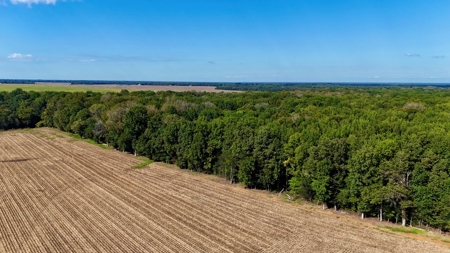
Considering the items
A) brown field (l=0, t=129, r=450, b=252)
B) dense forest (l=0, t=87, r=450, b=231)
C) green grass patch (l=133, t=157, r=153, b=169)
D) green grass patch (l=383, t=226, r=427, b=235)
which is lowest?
green grass patch (l=383, t=226, r=427, b=235)

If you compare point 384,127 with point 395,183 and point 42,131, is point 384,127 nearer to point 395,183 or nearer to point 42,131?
point 395,183

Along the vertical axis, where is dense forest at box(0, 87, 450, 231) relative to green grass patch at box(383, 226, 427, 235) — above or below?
above

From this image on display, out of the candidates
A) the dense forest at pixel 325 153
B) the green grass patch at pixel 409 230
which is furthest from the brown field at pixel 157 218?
the dense forest at pixel 325 153

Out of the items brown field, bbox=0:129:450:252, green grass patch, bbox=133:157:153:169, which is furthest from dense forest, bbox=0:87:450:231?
brown field, bbox=0:129:450:252

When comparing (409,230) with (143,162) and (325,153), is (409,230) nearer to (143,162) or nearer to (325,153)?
(325,153)

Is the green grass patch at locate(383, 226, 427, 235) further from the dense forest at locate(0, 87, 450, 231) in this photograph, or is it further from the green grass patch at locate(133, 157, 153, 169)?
the green grass patch at locate(133, 157, 153, 169)

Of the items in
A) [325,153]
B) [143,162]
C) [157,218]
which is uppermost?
[325,153]

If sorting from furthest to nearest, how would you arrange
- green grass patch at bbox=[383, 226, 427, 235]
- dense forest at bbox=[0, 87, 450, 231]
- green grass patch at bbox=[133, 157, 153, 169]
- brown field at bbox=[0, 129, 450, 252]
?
green grass patch at bbox=[133, 157, 153, 169], dense forest at bbox=[0, 87, 450, 231], green grass patch at bbox=[383, 226, 427, 235], brown field at bbox=[0, 129, 450, 252]

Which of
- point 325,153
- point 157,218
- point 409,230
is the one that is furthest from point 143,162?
point 409,230

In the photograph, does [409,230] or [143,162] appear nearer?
[409,230]
